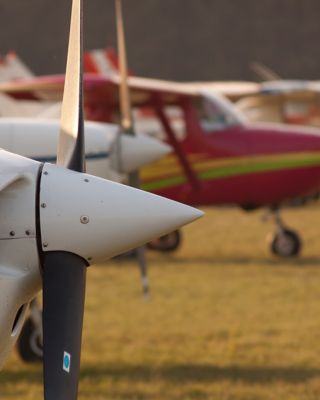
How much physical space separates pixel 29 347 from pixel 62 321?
4.12 metres

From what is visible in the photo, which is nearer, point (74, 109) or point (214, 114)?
point (74, 109)

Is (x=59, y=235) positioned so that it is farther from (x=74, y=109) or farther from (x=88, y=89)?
(x=88, y=89)

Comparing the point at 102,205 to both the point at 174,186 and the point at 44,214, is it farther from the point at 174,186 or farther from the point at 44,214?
the point at 174,186

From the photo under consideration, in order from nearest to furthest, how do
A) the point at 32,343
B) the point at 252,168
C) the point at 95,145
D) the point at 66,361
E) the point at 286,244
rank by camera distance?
the point at 66,361 → the point at 95,145 → the point at 32,343 → the point at 252,168 → the point at 286,244

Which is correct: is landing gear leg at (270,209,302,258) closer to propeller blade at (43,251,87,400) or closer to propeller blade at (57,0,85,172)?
propeller blade at (57,0,85,172)

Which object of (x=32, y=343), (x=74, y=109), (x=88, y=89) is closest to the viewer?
(x=74, y=109)

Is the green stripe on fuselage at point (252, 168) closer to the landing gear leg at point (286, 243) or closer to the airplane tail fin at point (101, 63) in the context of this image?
the landing gear leg at point (286, 243)

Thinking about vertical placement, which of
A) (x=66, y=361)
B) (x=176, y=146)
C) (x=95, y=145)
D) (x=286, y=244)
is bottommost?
(x=66, y=361)

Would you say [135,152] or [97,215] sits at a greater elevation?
[135,152]

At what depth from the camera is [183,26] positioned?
54.0 metres

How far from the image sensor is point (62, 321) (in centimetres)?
536

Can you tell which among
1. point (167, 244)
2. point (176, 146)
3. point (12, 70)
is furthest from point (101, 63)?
point (176, 146)

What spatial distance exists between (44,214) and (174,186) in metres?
10.6

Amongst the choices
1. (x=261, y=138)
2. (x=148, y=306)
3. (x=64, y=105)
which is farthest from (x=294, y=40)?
(x=64, y=105)
